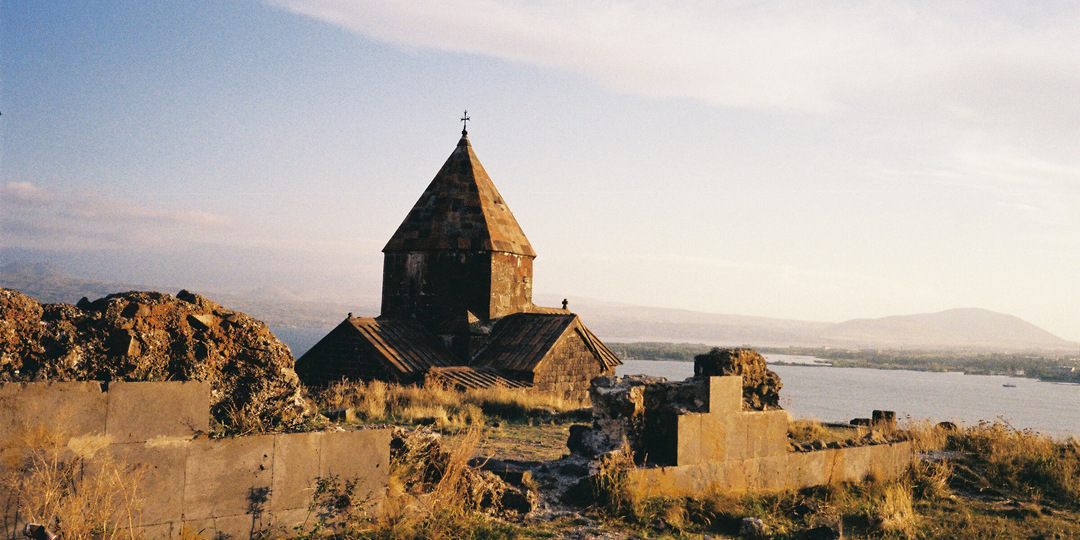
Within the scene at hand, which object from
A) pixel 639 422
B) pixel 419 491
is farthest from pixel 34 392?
pixel 639 422

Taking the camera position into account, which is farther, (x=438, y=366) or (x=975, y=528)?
(x=438, y=366)

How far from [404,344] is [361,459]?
12.3 metres

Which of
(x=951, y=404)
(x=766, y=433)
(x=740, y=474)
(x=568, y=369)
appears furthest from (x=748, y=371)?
(x=951, y=404)

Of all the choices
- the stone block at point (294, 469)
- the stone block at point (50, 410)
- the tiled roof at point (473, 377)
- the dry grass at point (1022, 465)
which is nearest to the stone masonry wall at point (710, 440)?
the dry grass at point (1022, 465)

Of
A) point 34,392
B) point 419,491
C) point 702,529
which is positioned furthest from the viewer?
point 702,529

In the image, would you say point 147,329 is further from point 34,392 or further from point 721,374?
point 721,374

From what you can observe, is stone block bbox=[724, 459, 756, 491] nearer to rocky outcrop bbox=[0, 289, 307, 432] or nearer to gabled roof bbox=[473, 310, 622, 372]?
rocky outcrop bbox=[0, 289, 307, 432]

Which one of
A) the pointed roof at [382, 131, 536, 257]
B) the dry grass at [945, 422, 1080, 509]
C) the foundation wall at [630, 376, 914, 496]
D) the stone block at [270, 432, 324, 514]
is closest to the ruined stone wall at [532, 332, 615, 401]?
the pointed roof at [382, 131, 536, 257]

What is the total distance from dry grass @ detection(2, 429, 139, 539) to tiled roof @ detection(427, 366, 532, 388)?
39.8 feet

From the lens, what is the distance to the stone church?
17984 millimetres

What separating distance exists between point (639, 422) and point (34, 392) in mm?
5525

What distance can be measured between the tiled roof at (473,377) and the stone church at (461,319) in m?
0.03

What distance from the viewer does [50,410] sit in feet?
15.9

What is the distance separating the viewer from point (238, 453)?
18.4 ft
